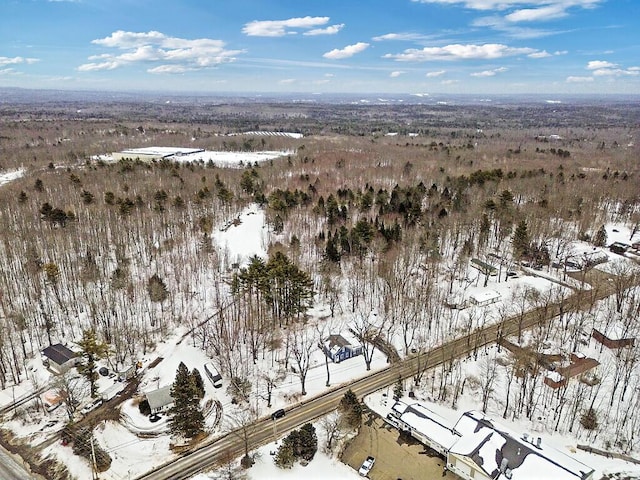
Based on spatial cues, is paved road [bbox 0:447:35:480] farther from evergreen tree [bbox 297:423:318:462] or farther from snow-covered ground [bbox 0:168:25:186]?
snow-covered ground [bbox 0:168:25:186]

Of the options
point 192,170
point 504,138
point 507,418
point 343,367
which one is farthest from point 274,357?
point 504,138

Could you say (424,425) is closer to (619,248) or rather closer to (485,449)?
(485,449)

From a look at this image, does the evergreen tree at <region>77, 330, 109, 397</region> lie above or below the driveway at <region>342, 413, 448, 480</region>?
above

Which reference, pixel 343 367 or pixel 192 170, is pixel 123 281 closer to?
pixel 343 367

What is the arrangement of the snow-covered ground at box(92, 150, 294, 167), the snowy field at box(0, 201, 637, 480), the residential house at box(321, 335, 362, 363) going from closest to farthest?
the snowy field at box(0, 201, 637, 480) < the residential house at box(321, 335, 362, 363) < the snow-covered ground at box(92, 150, 294, 167)

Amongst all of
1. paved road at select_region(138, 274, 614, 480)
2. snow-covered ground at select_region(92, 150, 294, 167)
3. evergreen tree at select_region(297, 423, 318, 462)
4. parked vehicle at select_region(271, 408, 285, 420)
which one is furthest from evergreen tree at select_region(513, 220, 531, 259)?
snow-covered ground at select_region(92, 150, 294, 167)

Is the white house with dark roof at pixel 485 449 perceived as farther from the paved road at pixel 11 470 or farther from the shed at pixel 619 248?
the shed at pixel 619 248
